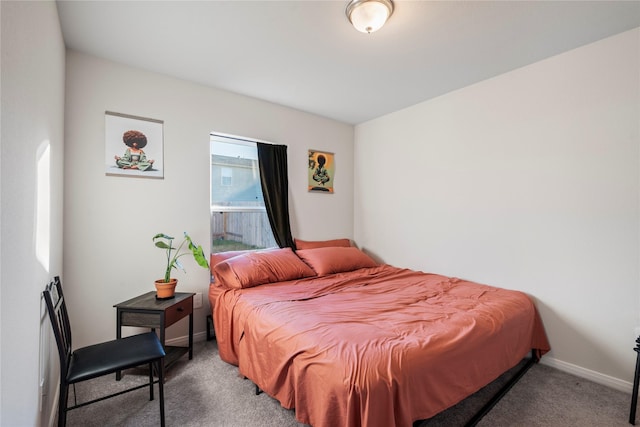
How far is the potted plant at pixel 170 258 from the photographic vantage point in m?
2.29

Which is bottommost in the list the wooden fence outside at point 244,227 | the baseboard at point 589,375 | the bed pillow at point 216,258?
the baseboard at point 589,375

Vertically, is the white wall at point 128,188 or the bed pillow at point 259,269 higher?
the white wall at point 128,188

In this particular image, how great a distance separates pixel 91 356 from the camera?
1.60 meters

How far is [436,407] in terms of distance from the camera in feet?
4.53

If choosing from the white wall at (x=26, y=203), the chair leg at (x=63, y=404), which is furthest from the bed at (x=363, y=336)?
the white wall at (x=26, y=203)

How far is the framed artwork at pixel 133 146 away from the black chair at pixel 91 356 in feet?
3.55

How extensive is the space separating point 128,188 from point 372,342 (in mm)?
2363

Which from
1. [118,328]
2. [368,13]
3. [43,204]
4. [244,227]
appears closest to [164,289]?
[118,328]

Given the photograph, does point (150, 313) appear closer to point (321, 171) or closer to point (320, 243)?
point (320, 243)

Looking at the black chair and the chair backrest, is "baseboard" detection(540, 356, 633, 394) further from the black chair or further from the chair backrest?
the chair backrest

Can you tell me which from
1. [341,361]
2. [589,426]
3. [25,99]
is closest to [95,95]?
[25,99]

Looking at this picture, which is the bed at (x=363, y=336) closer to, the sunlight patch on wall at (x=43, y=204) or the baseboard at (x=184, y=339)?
the baseboard at (x=184, y=339)

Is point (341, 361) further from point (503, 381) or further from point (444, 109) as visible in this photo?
point (444, 109)

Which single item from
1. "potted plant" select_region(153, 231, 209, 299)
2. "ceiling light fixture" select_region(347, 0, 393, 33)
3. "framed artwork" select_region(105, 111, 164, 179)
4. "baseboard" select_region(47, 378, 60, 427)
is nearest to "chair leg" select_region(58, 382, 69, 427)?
"baseboard" select_region(47, 378, 60, 427)
